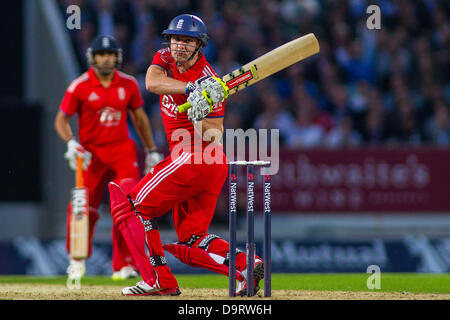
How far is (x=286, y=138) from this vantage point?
10.9 meters

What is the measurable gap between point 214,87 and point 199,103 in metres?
0.14

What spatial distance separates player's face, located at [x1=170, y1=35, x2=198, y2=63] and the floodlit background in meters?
4.30

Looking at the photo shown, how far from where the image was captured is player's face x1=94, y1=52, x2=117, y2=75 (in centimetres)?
789

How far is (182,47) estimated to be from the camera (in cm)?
576

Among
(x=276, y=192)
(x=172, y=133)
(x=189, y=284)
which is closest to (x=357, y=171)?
(x=276, y=192)

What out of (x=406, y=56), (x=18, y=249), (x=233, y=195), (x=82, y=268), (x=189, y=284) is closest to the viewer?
(x=233, y=195)

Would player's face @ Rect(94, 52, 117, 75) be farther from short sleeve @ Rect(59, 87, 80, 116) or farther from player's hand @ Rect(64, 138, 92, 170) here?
player's hand @ Rect(64, 138, 92, 170)

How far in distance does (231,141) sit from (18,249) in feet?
8.44

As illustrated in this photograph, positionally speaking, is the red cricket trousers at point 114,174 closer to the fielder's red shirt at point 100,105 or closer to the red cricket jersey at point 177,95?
the fielder's red shirt at point 100,105

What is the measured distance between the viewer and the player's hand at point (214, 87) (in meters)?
5.47

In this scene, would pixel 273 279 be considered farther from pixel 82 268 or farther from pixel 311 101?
pixel 311 101
